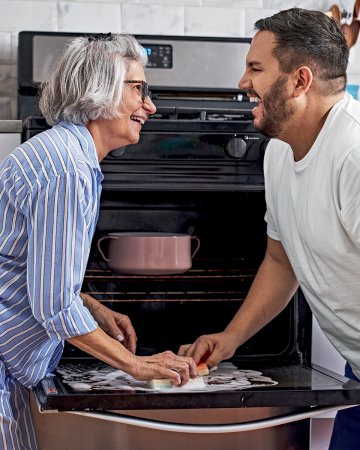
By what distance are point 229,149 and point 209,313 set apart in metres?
0.39

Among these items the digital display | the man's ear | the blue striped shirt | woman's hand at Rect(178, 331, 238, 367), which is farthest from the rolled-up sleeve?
the digital display

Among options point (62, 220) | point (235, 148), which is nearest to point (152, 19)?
point (235, 148)

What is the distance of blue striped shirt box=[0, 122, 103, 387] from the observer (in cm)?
147

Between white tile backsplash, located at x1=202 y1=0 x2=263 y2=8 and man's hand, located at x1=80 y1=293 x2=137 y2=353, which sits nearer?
man's hand, located at x1=80 y1=293 x2=137 y2=353

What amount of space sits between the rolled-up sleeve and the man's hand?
33cm

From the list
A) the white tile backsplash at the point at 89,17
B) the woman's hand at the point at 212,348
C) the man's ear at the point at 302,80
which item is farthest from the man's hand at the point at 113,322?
the white tile backsplash at the point at 89,17

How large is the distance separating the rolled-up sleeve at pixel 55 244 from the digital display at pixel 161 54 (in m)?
1.03

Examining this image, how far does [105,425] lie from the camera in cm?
167

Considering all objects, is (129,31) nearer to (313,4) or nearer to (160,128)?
(313,4)

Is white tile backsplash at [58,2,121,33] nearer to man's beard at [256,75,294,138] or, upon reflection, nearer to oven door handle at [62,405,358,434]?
man's beard at [256,75,294,138]

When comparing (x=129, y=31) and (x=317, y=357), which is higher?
(x=129, y=31)

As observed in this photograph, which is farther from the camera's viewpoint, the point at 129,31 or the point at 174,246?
the point at 129,31

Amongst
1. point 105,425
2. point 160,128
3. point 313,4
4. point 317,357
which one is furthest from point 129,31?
A: point 105,425

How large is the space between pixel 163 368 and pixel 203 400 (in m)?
0.13
